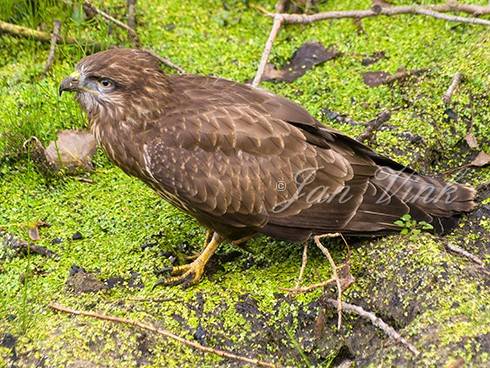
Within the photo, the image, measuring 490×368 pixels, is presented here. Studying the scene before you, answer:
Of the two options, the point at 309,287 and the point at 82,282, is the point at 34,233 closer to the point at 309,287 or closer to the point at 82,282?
the point at 82,282

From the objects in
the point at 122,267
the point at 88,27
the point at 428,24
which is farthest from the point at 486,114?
the point at 88,27

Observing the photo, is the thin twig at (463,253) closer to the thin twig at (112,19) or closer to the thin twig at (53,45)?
the thin twig at (112,19)

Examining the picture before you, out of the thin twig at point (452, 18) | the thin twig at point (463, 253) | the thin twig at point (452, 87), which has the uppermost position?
the thin twig at point (452, 18)

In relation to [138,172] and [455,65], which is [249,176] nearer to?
[138,172]

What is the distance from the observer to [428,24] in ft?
21.1

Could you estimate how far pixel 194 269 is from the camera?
464cm

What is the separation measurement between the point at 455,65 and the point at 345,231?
6.40 ft

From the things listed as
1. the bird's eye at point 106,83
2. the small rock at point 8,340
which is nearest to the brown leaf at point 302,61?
the bird's eye at point 106,83

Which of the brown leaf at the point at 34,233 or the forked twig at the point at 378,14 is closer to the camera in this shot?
the brown leaf at the point at 34,233

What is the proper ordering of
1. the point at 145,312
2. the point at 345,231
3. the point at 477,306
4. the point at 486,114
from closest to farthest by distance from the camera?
the point at 477,306 < the point at 145,312 < the point at 345,231 < the point at 486,114

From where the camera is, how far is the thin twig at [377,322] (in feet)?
12.4

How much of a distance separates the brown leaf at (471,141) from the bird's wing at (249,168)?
1.04 m

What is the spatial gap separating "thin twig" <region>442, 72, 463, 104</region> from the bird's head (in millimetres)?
2043

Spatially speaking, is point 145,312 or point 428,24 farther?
point 428,24
